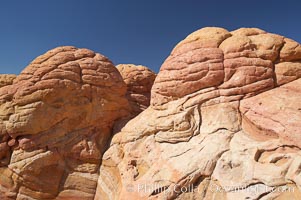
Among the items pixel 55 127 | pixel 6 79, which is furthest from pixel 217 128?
pixel 6 79

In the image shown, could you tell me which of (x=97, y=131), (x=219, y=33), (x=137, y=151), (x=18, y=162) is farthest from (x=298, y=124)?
(x=18, y=162)

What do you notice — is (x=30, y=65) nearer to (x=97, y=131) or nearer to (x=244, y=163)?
(x=97, y=131)

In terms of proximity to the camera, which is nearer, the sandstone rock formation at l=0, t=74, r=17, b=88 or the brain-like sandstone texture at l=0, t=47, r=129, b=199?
the brain-like sandstone texture at l=0, t=47, r=129, b=199

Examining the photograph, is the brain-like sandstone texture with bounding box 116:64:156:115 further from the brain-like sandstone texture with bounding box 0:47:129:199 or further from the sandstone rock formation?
the sandstone rock formation

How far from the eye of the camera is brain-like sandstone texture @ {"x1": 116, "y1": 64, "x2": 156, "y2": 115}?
54.5ft

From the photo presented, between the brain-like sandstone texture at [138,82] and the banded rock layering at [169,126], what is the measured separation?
2932 mm

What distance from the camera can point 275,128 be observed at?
26.7 ft

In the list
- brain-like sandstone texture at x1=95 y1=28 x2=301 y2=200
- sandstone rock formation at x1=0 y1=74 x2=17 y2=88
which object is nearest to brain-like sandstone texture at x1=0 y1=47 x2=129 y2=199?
sandstone rock formation at x1=0 y1=74 x2=17 y2=88

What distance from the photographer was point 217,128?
8.94m

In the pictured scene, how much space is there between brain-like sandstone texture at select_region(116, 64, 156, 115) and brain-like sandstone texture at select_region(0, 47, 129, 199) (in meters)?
3.71

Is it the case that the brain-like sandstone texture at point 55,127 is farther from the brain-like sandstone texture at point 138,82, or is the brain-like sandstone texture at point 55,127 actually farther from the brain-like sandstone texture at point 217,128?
the brain-like sandstone texture at point 138,82

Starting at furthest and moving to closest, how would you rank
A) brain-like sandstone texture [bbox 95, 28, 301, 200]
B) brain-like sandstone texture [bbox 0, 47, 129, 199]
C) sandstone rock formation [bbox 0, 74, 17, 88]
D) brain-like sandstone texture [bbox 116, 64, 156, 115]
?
brain-like sandstone texture [bbox 116, 64, 156, 115] < sandstone rock formation [bbox 0, 74, 17, 88] < brain-like sandstone texture [bbox 0, 47, 129, 199] < brain-like sandstone texture [bbox 95, 28, 301, 200]

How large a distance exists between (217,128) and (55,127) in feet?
22.7

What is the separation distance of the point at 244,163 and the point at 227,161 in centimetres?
48
